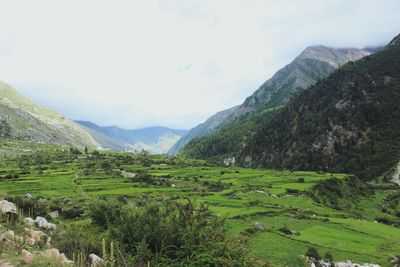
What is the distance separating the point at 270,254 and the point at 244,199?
37.4m

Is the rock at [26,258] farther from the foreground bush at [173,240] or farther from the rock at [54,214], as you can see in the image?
the rock at [54,214]

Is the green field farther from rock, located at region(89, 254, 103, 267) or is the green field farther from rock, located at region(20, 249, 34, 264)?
rock, located at region(20, 249, 34, 264)

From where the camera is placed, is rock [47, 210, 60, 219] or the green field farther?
the green field

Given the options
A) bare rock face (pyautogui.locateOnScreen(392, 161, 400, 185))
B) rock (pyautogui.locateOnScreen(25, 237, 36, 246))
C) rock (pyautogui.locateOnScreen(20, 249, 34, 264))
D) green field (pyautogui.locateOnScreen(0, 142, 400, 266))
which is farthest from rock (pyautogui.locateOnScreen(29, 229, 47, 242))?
bare rock face (pyautogui.locateOnScreen(392, 161, 400, 185))

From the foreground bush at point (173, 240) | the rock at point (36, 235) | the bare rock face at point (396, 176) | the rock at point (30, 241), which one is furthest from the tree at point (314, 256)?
the bare rock face at point (396, 176)

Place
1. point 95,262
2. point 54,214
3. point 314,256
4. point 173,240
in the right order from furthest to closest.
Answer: point 54,214
point 314,256
point 173,240
point 95,262

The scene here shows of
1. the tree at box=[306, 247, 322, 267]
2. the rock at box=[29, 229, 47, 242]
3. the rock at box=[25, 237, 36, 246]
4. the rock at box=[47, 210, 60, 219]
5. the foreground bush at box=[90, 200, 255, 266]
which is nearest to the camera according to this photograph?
the rock at box=[25, 237, 36, 246]

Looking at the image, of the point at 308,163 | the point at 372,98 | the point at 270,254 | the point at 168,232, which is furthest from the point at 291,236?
the point at 372,98

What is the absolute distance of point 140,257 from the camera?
19938 millimetres

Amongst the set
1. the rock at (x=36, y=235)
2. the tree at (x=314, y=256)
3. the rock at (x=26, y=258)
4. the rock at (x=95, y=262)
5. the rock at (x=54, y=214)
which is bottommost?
the tree at (x=314, y=256)

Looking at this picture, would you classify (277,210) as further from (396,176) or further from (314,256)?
(396,176)

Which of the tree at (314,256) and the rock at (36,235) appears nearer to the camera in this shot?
the rock at (36,235)

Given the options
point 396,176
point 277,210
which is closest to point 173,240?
point 277,210

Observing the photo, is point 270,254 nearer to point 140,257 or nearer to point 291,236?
point 291,236
